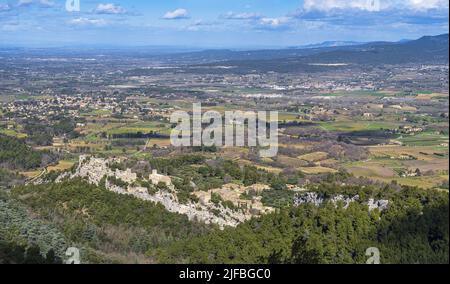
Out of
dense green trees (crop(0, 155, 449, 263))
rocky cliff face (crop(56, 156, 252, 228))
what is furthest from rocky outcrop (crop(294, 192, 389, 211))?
rocky cliff face (crop(56, 156, 252, 228))

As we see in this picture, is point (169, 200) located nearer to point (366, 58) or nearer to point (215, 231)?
point (215, 231)

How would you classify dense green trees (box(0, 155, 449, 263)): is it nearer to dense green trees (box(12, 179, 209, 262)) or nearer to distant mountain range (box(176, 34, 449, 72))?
dense green trees (box(12, 179, 209, 262))

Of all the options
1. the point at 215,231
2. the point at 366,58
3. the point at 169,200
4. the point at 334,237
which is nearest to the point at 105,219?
the point at 169,200

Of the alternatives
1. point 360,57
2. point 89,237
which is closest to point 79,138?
point 89,237

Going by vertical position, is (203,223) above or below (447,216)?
below

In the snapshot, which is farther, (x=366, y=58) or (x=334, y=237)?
(x=366, y=58)

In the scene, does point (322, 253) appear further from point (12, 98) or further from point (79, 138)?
point (12, 98)

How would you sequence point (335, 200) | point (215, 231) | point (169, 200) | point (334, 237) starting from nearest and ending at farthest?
point (334, 237), point (215, 231), point (335, 200), point (169, 200)
